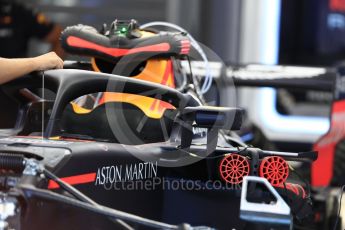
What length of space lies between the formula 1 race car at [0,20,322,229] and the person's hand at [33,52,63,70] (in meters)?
0.04

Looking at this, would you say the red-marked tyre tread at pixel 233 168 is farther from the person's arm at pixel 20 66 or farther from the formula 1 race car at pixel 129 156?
the person's arm at pixel 20 66

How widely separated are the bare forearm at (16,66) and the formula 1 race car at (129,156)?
36 mm

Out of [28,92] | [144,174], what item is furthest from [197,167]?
[28,92]

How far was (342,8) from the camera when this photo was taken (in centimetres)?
667

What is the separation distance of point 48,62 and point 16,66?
0.10m

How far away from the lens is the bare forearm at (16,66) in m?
2.40

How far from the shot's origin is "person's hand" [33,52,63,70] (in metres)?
2.41

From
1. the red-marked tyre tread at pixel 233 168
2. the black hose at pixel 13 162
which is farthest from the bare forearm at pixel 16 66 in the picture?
the red-marked tyre tread at pixel 233 168

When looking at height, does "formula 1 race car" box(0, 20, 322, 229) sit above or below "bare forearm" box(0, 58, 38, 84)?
below

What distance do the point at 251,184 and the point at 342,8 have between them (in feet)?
15.7

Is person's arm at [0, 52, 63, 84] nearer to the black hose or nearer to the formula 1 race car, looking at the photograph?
the formula 1 race car

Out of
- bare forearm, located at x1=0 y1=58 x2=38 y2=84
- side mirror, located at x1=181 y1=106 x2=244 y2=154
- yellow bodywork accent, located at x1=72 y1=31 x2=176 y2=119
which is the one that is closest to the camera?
side mirror, located at x1=181 y1=106 x2=244 y2=154

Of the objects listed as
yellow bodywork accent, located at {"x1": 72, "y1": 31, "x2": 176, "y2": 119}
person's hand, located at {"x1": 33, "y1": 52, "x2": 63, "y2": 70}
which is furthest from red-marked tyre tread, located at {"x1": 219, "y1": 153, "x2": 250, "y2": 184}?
person's hand, located at {"x1": 33, "y1": 52, "x2": 63, "y2": 70}

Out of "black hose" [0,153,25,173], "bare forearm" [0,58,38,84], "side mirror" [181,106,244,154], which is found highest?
"bare forearm" [0,58,38,84]
